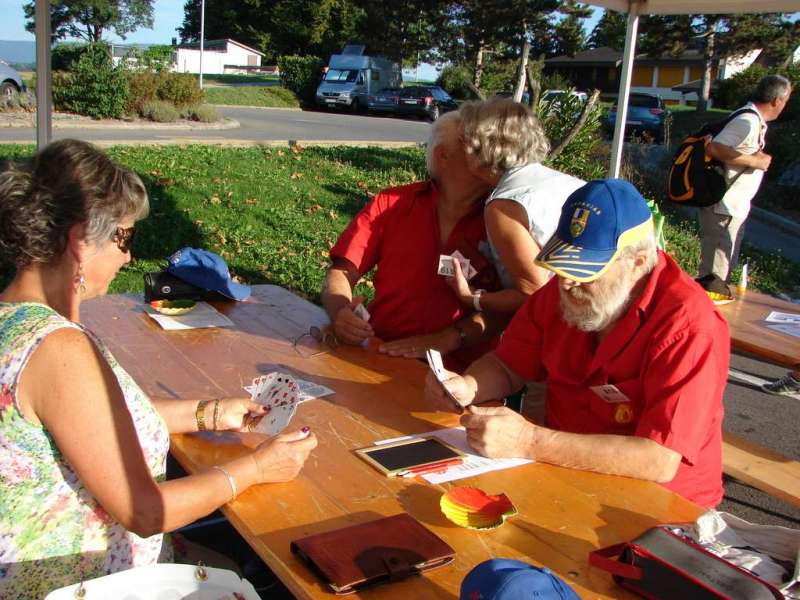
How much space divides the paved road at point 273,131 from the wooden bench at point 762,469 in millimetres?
11803

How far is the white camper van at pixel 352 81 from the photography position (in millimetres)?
32656

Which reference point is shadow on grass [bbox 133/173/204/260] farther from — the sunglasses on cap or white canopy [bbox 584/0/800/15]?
the sunglasses on cap

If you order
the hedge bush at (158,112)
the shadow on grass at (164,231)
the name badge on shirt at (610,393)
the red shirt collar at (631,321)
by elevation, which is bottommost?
the shadow on grass at (164,231)

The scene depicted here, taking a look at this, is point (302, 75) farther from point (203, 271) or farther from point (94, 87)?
point (203, 271)

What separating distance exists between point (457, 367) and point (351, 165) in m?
9.48

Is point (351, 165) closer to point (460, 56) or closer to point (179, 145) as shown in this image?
point (179, 145)

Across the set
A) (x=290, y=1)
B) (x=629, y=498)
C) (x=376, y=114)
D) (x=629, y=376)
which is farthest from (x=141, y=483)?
(x=290, y=1)

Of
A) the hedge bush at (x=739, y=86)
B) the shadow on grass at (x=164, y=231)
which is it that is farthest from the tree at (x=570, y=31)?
the shadow on grass at (x=164, y=231)

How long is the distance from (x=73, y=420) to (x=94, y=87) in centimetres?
1895

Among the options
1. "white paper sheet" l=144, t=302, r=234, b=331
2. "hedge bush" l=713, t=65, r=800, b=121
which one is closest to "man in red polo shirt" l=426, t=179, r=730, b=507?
"white paper sheet" l=144, t=302, r=234, b=331

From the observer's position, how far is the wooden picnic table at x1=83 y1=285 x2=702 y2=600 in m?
1.70

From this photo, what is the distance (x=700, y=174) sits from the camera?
6.01m

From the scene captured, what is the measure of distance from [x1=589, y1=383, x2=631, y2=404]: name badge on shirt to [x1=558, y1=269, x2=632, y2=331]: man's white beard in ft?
0.58

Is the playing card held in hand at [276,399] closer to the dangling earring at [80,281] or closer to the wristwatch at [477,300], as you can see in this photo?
the dangling earring at [80,281]
